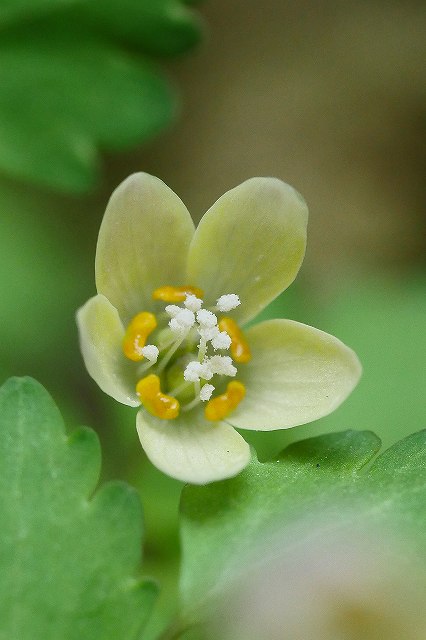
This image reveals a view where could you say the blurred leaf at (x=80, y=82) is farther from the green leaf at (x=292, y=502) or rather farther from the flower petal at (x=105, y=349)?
the green leaf at (x=292, y=502)

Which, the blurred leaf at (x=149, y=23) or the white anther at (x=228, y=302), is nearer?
the white anther at (x=228, y=302)

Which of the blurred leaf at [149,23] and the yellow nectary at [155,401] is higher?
the blurred leaf at [149,23]

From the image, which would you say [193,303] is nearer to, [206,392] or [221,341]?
[221,341]

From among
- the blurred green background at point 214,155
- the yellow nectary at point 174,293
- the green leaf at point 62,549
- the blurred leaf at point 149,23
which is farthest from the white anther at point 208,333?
the blurred leaf at point 149,23

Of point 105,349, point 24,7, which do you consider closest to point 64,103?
point 24,7

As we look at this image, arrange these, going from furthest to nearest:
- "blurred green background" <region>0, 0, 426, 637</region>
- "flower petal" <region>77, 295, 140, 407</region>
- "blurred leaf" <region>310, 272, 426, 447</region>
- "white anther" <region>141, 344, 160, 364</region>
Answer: "blurred green background" <region>0, 0, 426, 637</region>
"blurred leaf" <region>310, 272, 426, 447</region>
"white anther" <region>141, 344, 160, 364</region>
"flower petal" <region>77, 295, 140, 407</region>

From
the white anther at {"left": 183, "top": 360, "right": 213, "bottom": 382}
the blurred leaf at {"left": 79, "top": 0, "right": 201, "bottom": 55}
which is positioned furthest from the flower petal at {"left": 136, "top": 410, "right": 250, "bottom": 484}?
the blurred leaf at {"left": 79, "top": 0, "right": 201, "bottom": 55}

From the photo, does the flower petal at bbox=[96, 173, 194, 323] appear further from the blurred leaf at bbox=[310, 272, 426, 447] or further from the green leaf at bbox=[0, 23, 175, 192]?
the green leaf at bbox=[0, 23, 175, 192]
